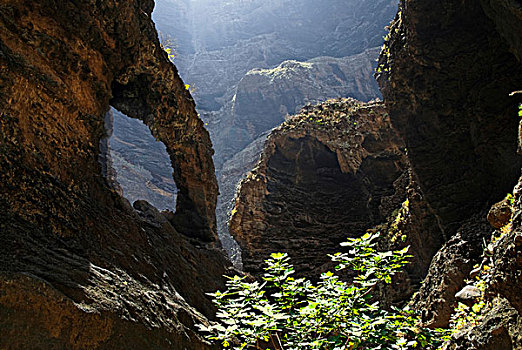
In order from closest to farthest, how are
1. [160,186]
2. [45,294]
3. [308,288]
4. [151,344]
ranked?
[45,294] < [308,288] < [151,344] < [160,186]

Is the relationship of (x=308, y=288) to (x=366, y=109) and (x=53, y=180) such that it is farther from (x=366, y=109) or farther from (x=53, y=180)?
(x=366, y=109)

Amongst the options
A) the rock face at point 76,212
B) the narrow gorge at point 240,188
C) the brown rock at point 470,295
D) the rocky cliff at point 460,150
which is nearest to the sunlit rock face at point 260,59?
the narrow gorge at point 240,188

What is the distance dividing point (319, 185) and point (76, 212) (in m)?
13.2

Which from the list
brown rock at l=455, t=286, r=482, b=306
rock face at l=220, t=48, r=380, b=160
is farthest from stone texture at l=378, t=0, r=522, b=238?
rock face at l=220, t=48, r=380, b=160

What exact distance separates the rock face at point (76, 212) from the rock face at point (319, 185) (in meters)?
7.18

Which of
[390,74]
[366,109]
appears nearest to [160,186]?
[366,109]

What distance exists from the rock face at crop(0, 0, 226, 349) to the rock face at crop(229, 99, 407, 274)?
23.6 feet

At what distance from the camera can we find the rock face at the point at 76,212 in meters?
2.28

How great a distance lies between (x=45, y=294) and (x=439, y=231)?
904cm

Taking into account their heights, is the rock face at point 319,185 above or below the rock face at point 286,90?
below

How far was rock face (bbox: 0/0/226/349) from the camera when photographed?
2.28 meters

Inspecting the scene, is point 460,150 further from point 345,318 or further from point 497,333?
point 345,318

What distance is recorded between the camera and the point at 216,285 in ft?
22.8

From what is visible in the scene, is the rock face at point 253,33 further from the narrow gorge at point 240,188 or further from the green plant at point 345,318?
the green plant at point 345,318
